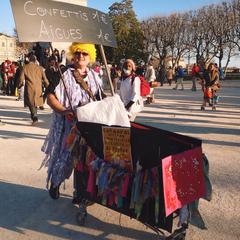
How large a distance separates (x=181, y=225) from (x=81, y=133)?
1.19 metres

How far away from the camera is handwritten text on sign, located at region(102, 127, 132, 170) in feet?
11.9

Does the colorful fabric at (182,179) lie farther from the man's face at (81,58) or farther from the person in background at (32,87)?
the person in background at (32,87)

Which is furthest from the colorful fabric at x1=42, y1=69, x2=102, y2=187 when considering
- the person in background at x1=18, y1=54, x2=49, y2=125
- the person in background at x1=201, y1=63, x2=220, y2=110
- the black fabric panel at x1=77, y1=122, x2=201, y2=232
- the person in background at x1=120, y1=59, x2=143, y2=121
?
the person in background at x1=201, y1=63, x2=220, y2=110

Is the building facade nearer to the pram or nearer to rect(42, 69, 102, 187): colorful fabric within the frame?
rect(42, 69, 102, 187): colorful fabric

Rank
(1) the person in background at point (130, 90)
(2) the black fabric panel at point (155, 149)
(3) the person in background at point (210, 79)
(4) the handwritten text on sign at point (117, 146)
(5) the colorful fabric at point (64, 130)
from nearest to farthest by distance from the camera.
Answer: (2) the black fabric panel at point (155, 149) < (4) the handwritten text on sign at point (117, 146) < (5) the colorful fabric at point (64, 130) < (1) the person in background at point (130, 90) < (3) the person in background at point (210, 79)

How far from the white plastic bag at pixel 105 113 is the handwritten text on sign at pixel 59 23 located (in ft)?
2.12

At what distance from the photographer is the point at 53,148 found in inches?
176

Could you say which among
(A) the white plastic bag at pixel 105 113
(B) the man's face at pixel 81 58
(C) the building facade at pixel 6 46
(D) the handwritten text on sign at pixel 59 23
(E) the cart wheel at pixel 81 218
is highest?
(C) the building facade at pixel 6 46

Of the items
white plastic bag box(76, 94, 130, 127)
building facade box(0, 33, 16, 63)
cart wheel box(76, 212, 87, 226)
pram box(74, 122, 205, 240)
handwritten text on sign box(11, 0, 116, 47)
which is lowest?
cart wheel box(76, 212, 87, 226)

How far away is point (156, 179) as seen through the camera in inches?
134

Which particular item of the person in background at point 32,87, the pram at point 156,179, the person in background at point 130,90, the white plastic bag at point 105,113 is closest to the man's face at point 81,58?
the white plastic bag at point 105,113

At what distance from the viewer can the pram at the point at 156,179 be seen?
3.35 metres

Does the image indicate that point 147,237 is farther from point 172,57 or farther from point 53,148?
point 172,57

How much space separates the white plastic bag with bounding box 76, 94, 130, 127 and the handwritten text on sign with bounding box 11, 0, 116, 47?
2.12 feet
